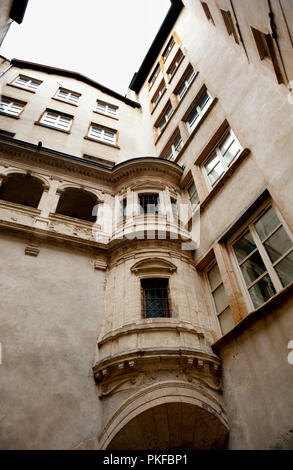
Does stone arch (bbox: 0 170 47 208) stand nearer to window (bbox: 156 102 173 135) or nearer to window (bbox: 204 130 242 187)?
window (bbox: 204 130 242 187)

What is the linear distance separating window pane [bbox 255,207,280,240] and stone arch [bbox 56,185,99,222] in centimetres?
666

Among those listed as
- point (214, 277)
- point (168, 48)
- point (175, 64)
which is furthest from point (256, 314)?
point (168, 48)

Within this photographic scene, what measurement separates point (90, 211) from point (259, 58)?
8.64 metres

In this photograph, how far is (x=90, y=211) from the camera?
530 inches

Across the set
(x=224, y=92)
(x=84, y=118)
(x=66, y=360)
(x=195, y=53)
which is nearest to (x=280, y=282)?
(x=66, y=360)

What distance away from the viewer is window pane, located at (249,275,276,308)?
22.4 feet

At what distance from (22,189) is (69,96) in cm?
1219

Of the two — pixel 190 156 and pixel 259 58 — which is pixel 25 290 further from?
pixel 259 58

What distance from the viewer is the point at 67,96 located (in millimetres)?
21578

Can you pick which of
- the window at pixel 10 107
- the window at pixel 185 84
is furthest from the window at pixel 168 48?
the window at pixel 10 107

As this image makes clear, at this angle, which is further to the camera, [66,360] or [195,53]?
[195,53]

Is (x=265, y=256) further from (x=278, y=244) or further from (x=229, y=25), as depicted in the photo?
(x=229, y=25)

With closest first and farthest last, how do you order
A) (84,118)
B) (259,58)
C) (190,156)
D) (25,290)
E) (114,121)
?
(25,290) < (259,58) < (190,156) < (84,118) < (114,121)
